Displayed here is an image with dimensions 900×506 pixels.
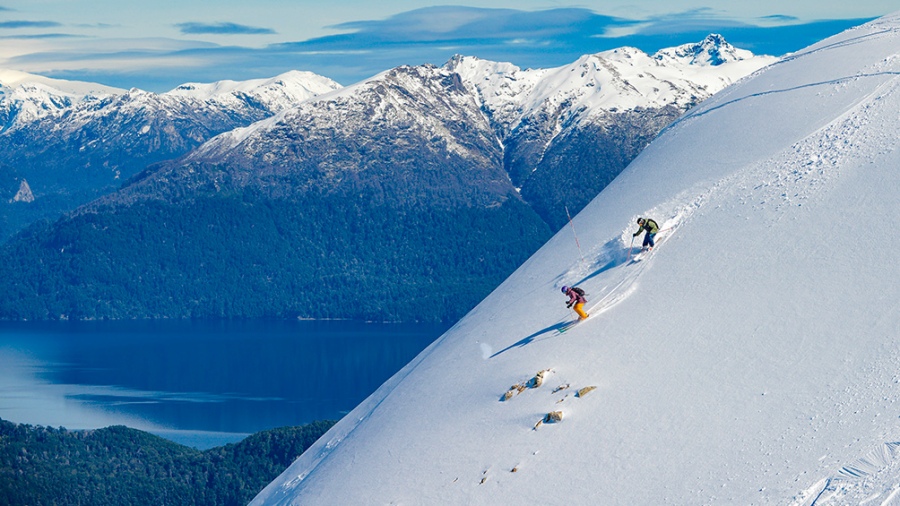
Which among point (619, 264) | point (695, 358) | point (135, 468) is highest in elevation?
point (619, 264)

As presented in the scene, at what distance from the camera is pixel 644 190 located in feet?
98.0

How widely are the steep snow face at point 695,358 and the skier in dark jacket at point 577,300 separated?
0.33 m

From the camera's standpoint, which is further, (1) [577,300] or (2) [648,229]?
(2) [648,229]

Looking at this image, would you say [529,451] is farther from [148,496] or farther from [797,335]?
[148,496]

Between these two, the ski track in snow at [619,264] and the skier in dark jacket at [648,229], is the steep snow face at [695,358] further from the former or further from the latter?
the skier in dark jacket at [648,229]

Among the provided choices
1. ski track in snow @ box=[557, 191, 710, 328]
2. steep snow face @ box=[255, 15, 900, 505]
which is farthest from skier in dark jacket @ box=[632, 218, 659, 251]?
steep snow face @ box=[255, 15, 900, 505]

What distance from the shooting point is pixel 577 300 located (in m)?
24.5

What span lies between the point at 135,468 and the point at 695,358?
99437mm

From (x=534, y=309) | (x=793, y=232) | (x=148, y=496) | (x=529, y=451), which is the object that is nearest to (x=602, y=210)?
(x=534, y=309)

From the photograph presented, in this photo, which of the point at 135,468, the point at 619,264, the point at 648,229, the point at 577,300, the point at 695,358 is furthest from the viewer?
the point at 135,468

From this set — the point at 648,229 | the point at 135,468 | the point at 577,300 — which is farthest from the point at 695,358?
the point at 135,468

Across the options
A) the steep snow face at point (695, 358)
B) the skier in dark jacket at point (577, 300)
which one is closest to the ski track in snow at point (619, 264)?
the steep snow face at point (695, 358)

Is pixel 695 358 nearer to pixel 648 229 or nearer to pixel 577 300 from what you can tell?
pixel 577 300

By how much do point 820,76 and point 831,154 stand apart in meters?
7.23
